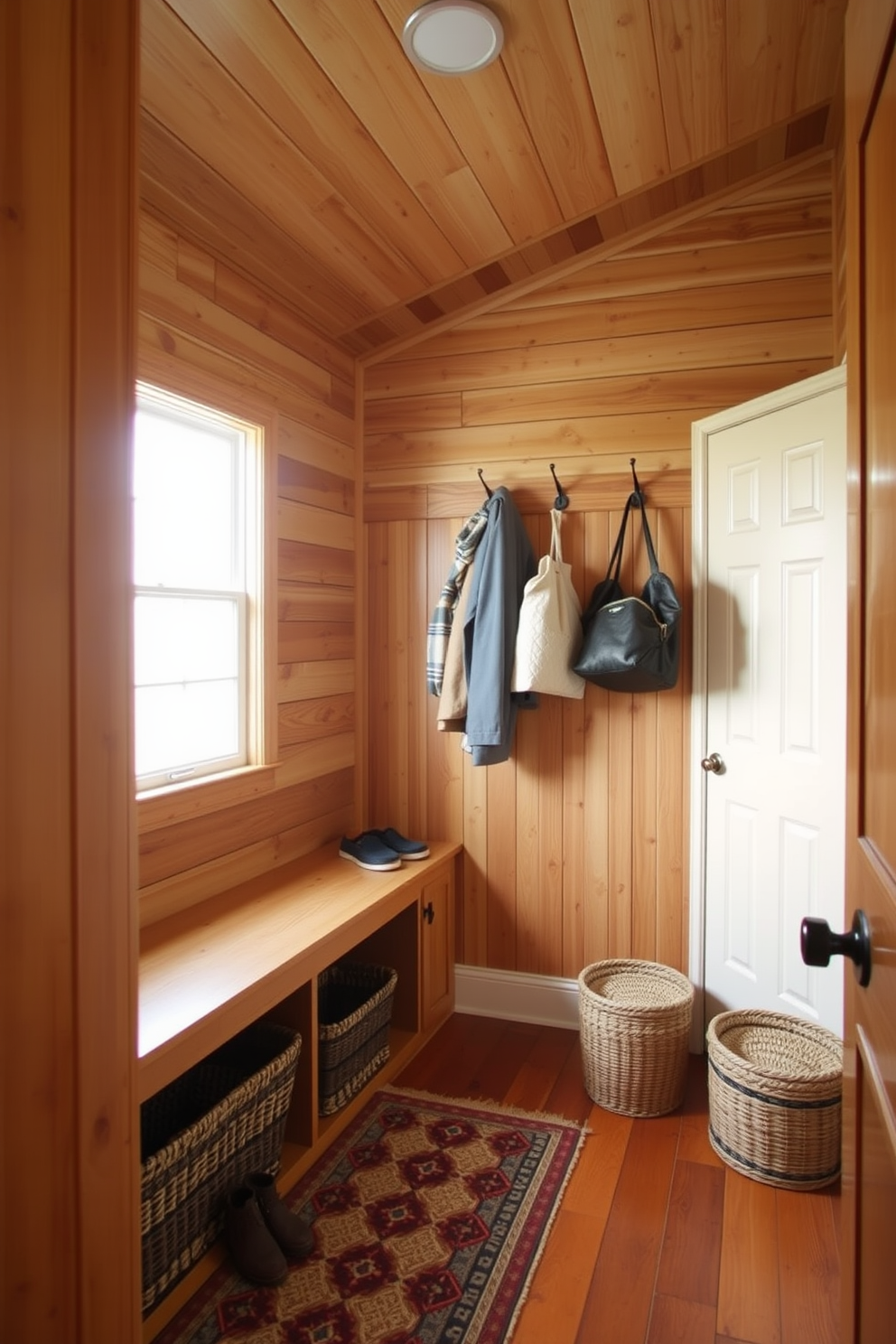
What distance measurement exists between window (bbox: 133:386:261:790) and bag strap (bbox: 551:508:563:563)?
976 millimetres

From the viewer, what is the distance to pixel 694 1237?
190cm

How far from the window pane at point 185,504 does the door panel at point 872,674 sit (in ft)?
5.32

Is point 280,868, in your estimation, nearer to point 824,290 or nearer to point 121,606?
point 121,606

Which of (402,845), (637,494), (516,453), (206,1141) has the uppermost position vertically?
(516,453)

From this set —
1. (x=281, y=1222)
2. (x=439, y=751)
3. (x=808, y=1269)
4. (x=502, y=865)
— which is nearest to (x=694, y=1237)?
(x=808, y=1269)

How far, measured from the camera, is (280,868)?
2.63 meters

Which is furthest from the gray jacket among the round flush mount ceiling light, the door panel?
the door panel

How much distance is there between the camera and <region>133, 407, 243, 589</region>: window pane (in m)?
2.12

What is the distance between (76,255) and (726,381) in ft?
7.33

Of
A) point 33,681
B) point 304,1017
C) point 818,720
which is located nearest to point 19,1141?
point 33,681

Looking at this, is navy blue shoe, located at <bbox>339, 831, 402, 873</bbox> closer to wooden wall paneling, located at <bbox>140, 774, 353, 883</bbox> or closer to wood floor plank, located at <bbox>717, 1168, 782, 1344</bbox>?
wooden wall paneling, located at <bbox>140, 774, 353, 883</bbox>

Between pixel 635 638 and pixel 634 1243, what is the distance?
60.4 inches

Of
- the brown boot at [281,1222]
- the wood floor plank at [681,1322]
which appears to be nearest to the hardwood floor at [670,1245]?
the wood floor plank at [681,1322]

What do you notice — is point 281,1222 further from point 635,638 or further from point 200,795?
point 635,638
